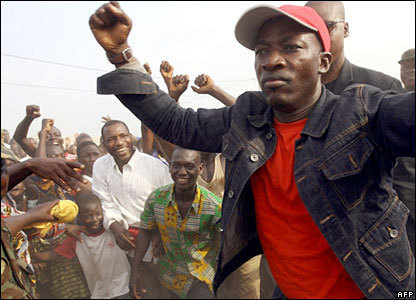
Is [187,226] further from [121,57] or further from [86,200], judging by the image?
[121,57]

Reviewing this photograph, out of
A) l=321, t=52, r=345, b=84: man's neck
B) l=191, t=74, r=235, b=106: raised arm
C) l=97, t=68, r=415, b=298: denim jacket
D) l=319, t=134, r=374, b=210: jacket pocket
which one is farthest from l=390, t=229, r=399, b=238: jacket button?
l=191, t=74, r=235, b=106: raised arm

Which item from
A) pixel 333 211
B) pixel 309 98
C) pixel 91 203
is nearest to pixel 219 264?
pixel 333 211

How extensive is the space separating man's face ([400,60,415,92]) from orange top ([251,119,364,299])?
109 inches

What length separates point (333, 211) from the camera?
1302 mm

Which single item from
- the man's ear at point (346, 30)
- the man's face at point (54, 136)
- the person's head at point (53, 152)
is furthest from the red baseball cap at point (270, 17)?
the man's face at point (54, 136)

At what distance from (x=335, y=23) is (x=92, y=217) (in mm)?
3193

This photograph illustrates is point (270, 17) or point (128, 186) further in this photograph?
point (128, 186)

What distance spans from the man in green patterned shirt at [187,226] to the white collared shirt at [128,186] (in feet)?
1.48

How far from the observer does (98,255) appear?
3.73 metres

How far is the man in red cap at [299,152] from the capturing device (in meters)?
1.29

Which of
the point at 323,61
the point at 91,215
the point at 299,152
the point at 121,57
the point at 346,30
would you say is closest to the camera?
the point at 299,152

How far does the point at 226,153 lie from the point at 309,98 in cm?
47

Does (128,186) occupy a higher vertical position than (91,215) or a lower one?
higher

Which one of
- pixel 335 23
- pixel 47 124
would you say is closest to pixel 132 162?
pixel 47 124
